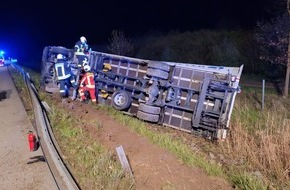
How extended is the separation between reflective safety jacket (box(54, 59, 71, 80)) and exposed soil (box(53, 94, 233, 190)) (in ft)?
9.38

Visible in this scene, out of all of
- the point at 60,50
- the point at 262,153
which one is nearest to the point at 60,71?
the point at 60,50

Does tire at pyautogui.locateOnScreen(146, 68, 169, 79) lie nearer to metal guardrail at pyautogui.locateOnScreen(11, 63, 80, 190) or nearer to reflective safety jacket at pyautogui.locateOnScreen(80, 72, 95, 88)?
reflective safety jacket at pyautogui.locateOnScreen(80, 72, 95, 88)

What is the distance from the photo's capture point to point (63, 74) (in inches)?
385

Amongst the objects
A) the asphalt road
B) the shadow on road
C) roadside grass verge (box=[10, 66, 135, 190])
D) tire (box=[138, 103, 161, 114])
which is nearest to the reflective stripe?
the asphalt road

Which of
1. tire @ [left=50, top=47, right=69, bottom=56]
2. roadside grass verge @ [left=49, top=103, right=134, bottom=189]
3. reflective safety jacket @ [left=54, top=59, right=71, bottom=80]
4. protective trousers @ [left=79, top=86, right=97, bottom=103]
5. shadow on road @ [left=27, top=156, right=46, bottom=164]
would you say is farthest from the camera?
tire @ [left=50, top=47, right=69, bottom=56]

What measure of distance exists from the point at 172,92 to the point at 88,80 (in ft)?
8.84

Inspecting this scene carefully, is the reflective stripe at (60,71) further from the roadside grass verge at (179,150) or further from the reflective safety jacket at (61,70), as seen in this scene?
the roadside grass verge at (179,150)

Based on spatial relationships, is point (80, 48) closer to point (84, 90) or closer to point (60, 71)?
point (60, 71)

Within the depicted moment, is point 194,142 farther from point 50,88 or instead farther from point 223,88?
point 50,88

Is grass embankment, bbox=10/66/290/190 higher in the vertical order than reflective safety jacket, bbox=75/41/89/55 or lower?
lower

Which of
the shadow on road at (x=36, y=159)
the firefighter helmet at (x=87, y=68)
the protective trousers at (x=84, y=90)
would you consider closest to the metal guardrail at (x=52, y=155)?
the shadow on road at (x=36, y=159)

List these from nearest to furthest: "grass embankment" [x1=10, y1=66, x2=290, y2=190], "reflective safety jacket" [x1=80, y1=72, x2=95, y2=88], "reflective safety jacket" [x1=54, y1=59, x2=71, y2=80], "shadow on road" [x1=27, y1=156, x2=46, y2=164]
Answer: "shadow on road" [x1=27, y1=156, x2=46, y2=164] < "grass embankment" [x1=10, y1=66, x2=290, y2=190] < "reflective safety jacket" [x1=54, y1=59, x2=71, y2=80] < "reflective safety jacket" [x1=80, y1=72, x2=95, y2=88]

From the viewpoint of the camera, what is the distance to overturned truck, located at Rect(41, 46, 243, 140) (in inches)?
358

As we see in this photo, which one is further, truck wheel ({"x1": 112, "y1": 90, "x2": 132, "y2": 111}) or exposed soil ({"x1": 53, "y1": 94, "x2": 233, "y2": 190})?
truck wheel ({"x1": 112, "y1": 90, "x2": 132, "y2": 111})
